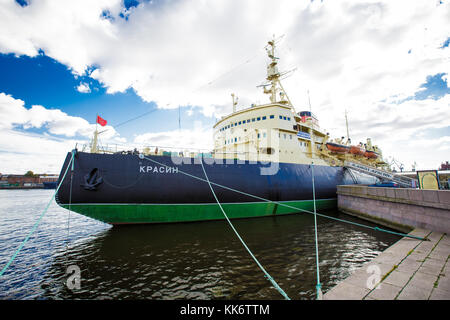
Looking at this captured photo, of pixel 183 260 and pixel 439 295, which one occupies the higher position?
pixel 439 295

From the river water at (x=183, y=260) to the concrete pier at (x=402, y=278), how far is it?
1.11 metres

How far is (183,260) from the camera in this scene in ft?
20.0

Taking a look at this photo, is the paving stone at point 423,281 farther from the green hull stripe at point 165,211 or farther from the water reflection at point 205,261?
the green hull stripe at point 165,211

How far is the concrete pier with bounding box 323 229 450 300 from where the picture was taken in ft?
9.62

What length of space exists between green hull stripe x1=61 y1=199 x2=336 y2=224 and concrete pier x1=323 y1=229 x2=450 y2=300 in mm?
7360

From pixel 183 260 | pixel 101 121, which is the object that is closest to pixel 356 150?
pixel 183 260

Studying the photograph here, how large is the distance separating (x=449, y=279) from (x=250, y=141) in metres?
11.3

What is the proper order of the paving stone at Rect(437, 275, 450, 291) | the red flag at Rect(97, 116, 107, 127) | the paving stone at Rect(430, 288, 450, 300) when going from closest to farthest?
1. the paving stone at Rect(430, 288, 450, 300)
2. the paving stone at Rect(437, 275, 450, 291)
3. the red flag at Rect(97, 116, 107, 127)

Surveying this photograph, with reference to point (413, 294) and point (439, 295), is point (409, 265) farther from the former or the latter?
point (413, 294)

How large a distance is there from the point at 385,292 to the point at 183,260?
5.37 meters

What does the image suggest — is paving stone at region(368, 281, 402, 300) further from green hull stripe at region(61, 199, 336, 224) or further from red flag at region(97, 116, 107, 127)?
red flag at region(97, 116, 107, 127)

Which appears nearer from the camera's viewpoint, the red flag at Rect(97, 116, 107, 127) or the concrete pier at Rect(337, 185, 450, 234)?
the concrete pier at Rect(337, 185, 450, 234)

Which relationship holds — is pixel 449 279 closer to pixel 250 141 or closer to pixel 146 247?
pixel 146 247

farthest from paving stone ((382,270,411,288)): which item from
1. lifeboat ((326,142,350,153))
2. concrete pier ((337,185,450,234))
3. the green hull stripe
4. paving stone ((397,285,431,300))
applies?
lifeboat ((326,142,350,153))
